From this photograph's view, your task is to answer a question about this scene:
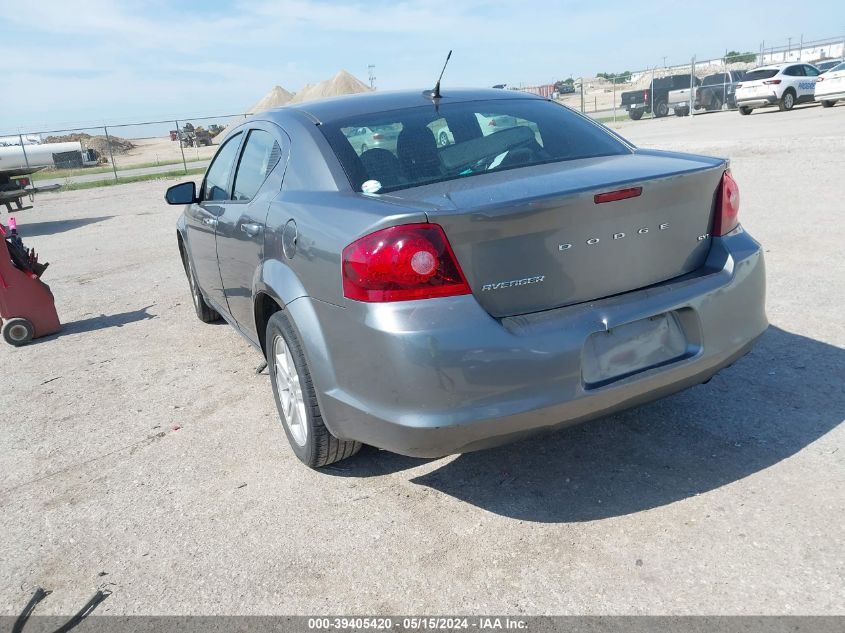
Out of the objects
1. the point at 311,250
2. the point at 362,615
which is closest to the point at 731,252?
the point at 311,250

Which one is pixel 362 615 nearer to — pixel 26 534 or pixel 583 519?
pixel 583 519

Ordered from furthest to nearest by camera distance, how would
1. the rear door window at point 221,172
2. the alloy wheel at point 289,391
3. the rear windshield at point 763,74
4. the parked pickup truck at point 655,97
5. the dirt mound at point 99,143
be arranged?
1. the dirt mound at point 99,143
2. the parked pickup truck at point 655,97
3. the rear windshield at point 763,74
4. the rear door window at point 221,172
5. the alloy wheel at point 289,391

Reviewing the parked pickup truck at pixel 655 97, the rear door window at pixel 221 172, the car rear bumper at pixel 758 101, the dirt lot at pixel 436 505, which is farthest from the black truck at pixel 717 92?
the rear door window at pixel 221 172

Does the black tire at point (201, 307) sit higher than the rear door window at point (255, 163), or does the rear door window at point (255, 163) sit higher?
the rear door window at point (255, 163)

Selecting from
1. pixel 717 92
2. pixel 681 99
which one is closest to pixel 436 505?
pixel 681 99

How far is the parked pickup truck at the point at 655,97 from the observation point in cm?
3222

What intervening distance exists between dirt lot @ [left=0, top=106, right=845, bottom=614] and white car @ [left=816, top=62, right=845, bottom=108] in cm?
2113

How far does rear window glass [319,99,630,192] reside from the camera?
3211mm

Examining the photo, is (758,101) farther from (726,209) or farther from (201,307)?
(726,209)

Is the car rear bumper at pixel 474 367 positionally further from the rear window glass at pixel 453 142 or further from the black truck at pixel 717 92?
the black truck at pixel 717 92

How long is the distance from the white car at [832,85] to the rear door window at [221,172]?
23252 mm

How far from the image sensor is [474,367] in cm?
255

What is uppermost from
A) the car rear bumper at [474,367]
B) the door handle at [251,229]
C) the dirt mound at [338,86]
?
Result: the dirt mound at [338,86]

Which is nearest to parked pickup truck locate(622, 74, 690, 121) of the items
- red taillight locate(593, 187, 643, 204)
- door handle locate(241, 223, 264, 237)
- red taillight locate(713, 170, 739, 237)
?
red taillight locate(713, 170, 739, 237)
